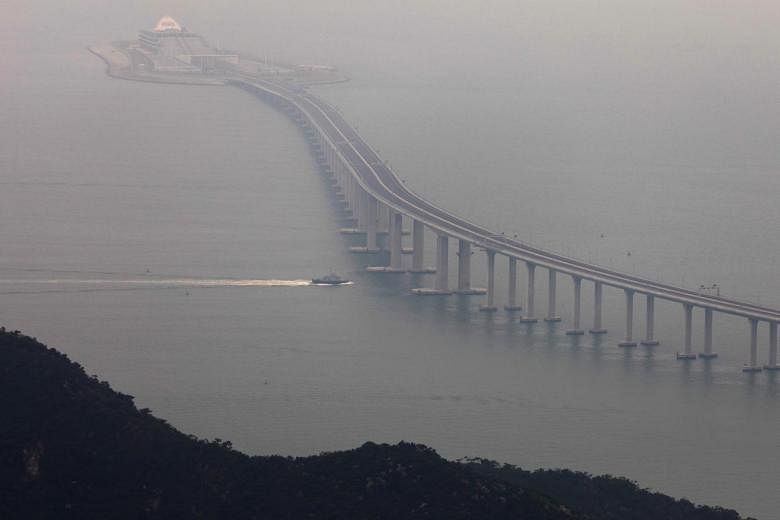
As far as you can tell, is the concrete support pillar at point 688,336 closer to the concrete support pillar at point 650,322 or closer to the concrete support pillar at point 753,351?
the concrete support pillar at point 650,322

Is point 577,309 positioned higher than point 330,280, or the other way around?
point 330,280

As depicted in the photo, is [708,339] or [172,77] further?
[172,77]

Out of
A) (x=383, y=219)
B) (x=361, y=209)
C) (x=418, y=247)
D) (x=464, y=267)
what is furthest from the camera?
(x=361, y=209)

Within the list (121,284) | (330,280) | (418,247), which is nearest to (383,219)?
(418,247)

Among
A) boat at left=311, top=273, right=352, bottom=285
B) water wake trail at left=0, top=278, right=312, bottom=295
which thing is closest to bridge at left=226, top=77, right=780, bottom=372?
boat at left=311, top=273, right=352, bottom=285

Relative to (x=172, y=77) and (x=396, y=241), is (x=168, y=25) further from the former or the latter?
(x=396, y=241)

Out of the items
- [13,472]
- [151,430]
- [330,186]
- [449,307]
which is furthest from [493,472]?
[330,186]

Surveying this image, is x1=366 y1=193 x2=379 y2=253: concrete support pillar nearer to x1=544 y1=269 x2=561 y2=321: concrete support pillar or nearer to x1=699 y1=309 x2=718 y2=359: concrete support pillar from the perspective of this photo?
x1=544 y1=269 x2=561 y2=321: concrete support pillar
